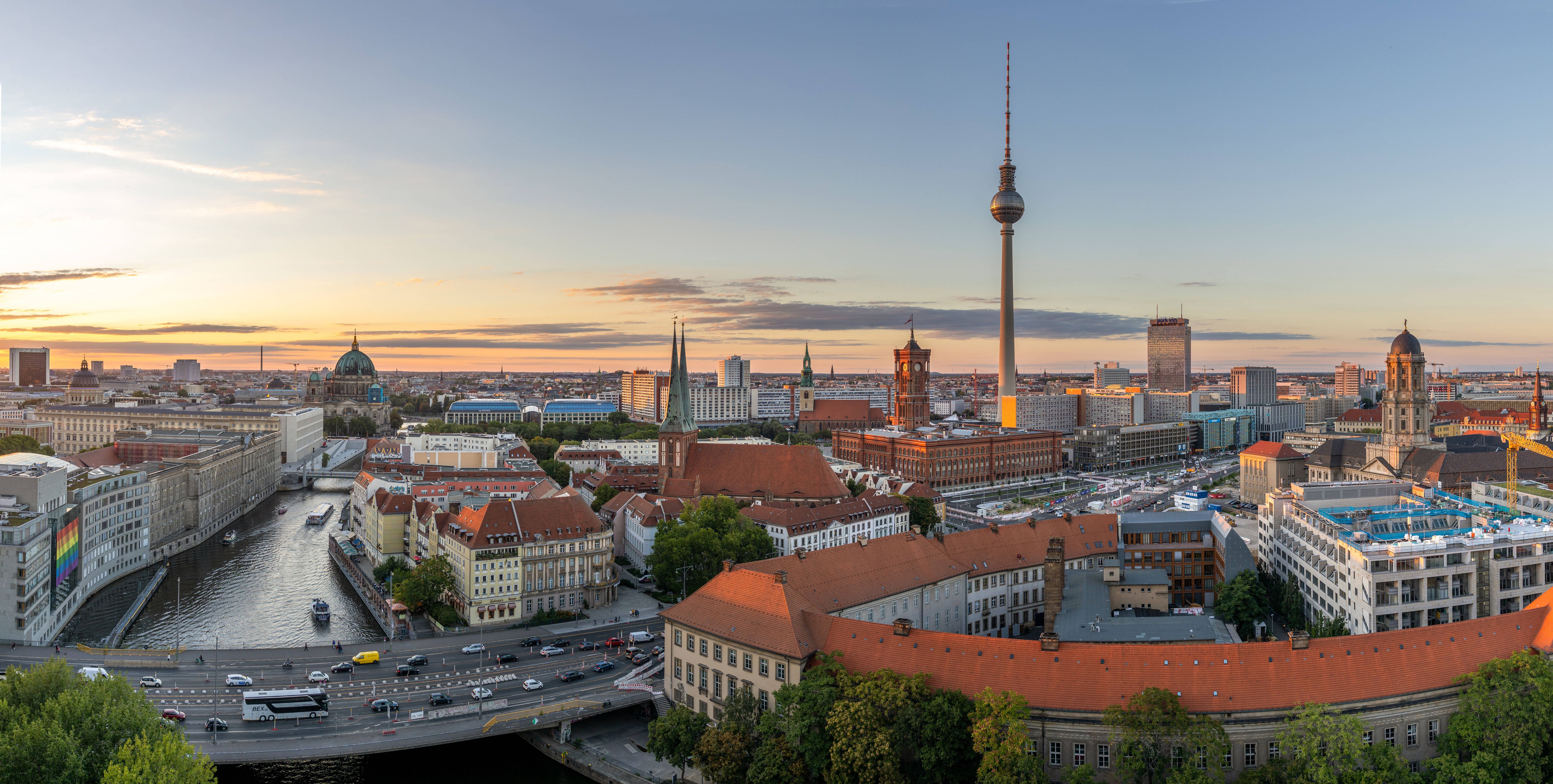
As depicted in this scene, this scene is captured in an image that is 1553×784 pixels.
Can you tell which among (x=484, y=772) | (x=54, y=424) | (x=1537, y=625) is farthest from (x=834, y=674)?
(x=54, y=424)

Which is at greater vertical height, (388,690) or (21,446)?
(21,446)

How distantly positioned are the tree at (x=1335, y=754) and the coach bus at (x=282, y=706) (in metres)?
38.9

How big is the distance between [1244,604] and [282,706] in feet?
164

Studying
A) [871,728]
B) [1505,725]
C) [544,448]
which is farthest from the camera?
[544,448]

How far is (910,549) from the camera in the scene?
176 feet

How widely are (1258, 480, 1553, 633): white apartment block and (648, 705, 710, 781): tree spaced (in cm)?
3217

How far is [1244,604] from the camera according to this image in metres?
54.4

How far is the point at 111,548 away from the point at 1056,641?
→ 2853 inches

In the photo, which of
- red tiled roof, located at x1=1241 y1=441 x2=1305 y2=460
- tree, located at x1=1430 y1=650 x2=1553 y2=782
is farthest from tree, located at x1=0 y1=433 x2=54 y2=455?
red tiled roof, located at x1=1241 y1=441 x2=1305 y2=460

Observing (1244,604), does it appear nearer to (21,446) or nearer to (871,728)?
(871,728)

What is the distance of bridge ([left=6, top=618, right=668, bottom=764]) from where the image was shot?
40.1 m

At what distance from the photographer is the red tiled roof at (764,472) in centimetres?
8881

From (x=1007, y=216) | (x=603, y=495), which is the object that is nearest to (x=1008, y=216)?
(x=1007, y=216)

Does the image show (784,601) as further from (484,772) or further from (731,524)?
(731,524)
